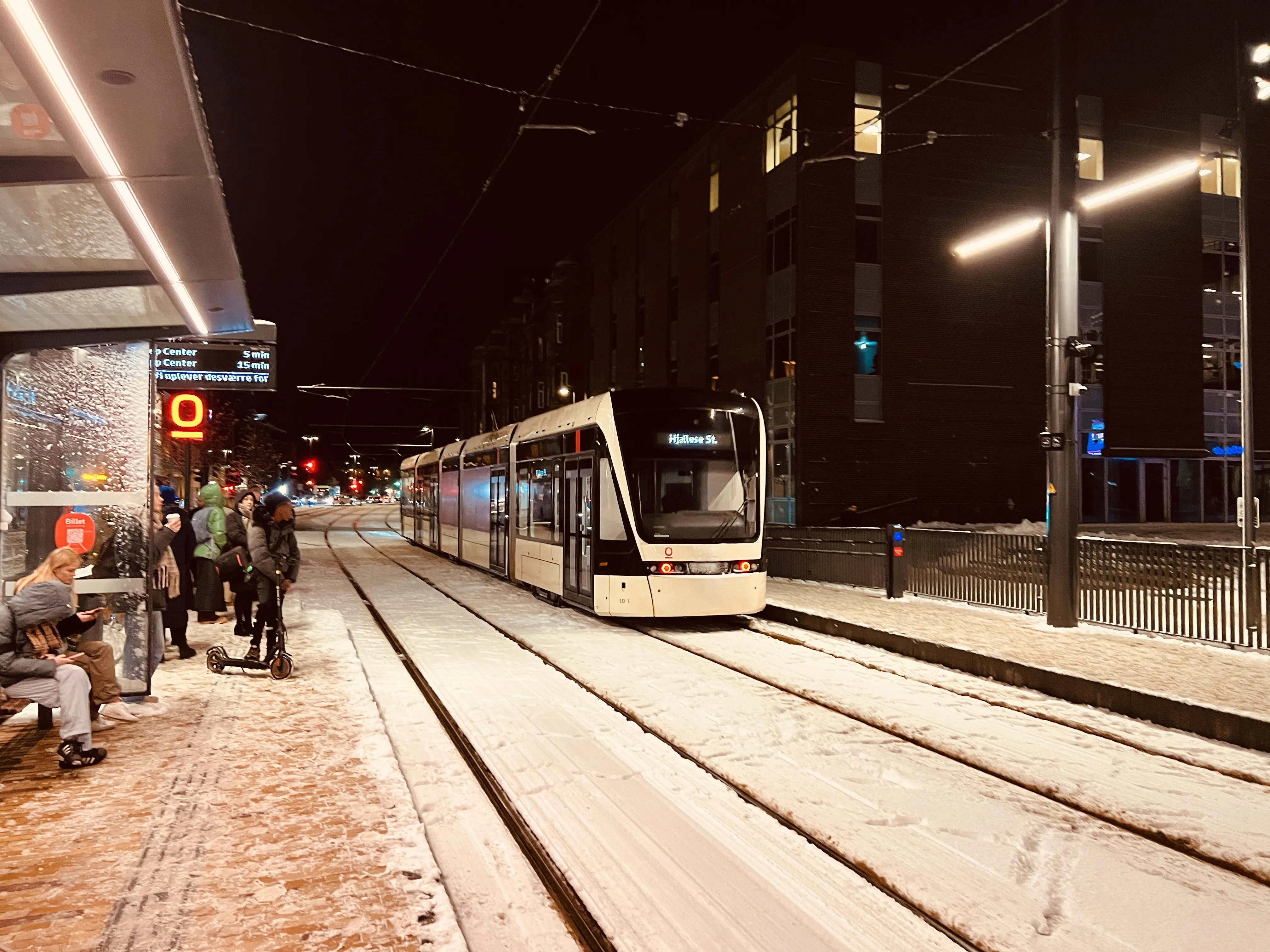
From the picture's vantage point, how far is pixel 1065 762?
6.30 meters

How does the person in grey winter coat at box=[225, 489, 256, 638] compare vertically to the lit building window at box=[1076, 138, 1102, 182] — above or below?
below

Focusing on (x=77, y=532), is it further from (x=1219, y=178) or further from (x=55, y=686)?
(x=1219, y=178)

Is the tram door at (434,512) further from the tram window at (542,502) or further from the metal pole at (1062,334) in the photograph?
the metal pole at (1062,334)

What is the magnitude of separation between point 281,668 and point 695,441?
6112 millimetres

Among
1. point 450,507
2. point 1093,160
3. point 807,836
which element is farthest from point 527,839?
point 1093,160

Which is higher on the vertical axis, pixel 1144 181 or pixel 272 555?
pixel 1144 181

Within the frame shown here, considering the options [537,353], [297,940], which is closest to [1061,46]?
[297,940]

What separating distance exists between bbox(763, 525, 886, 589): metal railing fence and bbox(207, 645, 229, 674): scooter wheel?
8684 millimetres

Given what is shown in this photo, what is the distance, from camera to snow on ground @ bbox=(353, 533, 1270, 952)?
379cm

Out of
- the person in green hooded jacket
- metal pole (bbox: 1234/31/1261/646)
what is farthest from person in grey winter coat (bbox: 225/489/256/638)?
metal pole (bbox: 1234/31/1261/646)

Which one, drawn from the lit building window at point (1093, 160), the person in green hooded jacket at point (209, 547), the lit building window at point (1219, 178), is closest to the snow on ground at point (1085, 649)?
the person in green hooded jacket at point (209, 547)

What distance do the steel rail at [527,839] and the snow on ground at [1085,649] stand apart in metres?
5.50

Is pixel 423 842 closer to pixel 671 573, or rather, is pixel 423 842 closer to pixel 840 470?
pixel 671 573

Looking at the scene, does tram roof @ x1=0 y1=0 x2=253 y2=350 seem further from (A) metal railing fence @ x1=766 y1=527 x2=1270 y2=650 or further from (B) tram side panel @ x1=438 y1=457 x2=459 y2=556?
(B) tram side panel @ x1=438 y1=457 x2=459 y2=556
